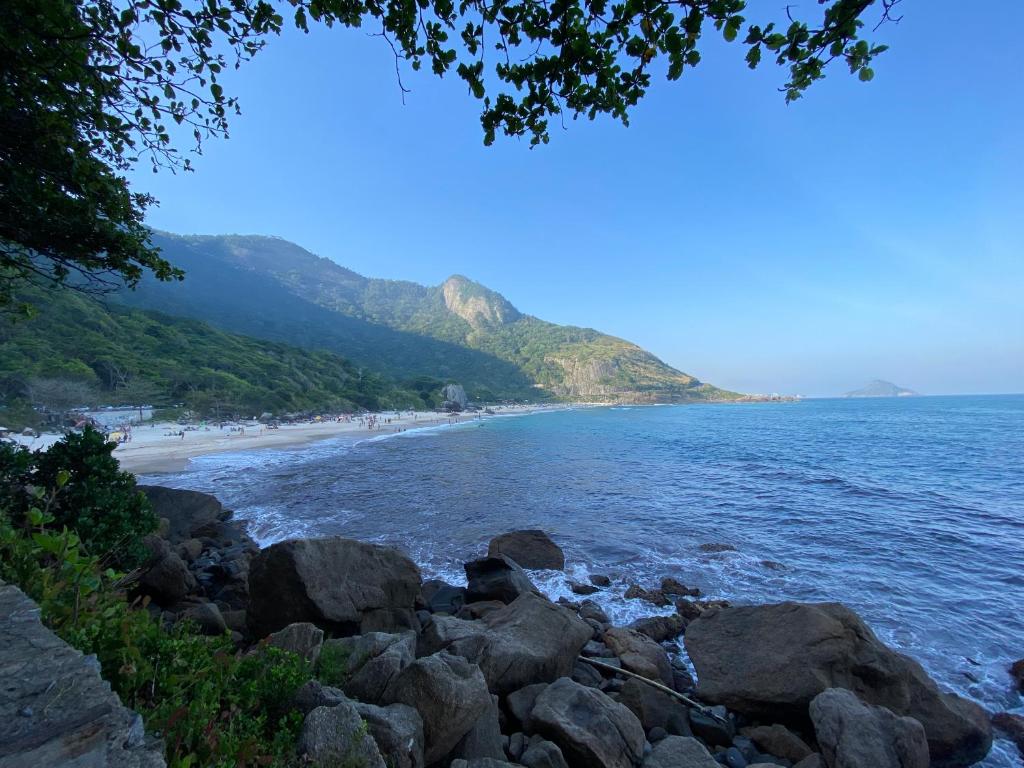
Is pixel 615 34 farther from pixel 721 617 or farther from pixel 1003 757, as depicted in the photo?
pixel 1003 757

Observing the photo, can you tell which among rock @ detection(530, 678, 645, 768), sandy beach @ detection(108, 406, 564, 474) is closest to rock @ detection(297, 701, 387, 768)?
rock @ detection(530, 678, 645, 768)

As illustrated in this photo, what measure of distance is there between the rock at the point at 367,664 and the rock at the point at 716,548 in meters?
12.8

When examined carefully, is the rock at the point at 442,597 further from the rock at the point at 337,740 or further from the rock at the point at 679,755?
the rock at the point at 337,740

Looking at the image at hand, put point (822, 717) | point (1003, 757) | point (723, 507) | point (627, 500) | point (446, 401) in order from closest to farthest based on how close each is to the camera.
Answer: point (822, 717) → point (1003, 757) → point (723, 507) → point (627, 500) → point (446, 401)

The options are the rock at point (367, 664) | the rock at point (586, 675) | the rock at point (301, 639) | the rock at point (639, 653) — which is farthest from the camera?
the rock at point (639, 653)

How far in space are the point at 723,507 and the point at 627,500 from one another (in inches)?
181

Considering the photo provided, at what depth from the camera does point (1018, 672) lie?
8016 mm

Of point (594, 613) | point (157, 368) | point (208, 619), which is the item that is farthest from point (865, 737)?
point (157, 368)

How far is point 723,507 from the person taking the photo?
67.4 ft

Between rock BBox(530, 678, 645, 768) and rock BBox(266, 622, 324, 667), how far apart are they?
2.83 metres

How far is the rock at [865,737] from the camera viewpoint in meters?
5.09

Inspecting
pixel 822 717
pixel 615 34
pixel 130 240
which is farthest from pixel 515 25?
pixel 822 717

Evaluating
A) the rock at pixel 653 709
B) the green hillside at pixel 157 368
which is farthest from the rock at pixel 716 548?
the green hillside at pixel 157 368

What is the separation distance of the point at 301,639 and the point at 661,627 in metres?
7.66
